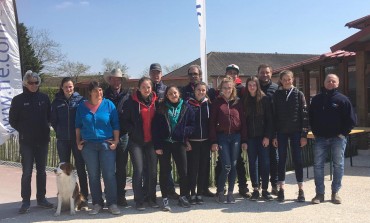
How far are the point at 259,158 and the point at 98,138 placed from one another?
2.42m

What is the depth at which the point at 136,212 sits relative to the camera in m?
5.70

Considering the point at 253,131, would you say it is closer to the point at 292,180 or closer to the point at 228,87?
the point at 228,87

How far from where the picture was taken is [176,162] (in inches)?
230

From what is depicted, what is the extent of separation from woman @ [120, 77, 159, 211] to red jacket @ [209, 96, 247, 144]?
89cm

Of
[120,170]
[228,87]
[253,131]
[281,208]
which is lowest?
[281,208]

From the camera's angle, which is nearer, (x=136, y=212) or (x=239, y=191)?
(x=136, y=212)

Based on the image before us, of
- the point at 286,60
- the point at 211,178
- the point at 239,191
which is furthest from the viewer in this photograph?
the point at 286,60

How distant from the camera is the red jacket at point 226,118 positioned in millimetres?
5832

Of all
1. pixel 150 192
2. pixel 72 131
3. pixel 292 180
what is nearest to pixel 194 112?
pixel 150 192

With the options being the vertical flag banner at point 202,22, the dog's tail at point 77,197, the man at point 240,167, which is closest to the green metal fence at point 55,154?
the man at point 240,167

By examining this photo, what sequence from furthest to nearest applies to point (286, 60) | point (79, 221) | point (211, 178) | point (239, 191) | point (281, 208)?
point (286, 60), point (211, 178), point (239, 191), point (281, 208), point (79, 221)

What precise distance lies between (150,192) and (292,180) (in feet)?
9.80

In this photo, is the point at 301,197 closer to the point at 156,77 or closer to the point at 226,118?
the point at 226,118

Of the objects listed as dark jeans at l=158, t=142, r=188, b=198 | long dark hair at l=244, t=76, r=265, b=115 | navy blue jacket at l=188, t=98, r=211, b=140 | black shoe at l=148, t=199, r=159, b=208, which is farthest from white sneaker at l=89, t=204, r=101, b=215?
long dark hair at l=244, t=76, r=265, b=115
